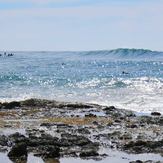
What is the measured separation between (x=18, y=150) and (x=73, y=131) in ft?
19.3

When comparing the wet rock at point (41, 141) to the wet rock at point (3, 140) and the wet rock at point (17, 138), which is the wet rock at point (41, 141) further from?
the wet rock at point (3, 140)

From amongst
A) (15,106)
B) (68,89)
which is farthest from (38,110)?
(68,89)

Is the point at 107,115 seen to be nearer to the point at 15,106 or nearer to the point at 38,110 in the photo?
the point at 38,110

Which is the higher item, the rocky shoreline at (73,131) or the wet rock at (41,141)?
the wet rock at (41,141)

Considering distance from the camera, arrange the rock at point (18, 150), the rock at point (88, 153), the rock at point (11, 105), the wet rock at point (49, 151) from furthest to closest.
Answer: the rock at point (11, 105), the rock at point (88, 153), the wet rock at point (49, 151), the rock at point (18, 150)

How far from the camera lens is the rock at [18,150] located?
18.8 metres

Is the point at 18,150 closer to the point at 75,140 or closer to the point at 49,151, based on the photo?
the point at 49,151

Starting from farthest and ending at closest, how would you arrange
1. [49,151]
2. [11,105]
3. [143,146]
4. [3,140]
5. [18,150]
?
[11,105], [3,140], [143,146], [49,151], [18,150]

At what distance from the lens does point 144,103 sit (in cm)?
4138

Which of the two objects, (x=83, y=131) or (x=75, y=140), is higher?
(x=75, y=140)

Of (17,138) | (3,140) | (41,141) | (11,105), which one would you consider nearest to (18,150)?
(41,141)

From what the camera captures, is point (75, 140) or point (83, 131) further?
→ point (83, 131)

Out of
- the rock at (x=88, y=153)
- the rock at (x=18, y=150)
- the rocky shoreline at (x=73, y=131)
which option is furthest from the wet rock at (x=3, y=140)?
the rock at (x=88, y=153)

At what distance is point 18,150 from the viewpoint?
1888cm
